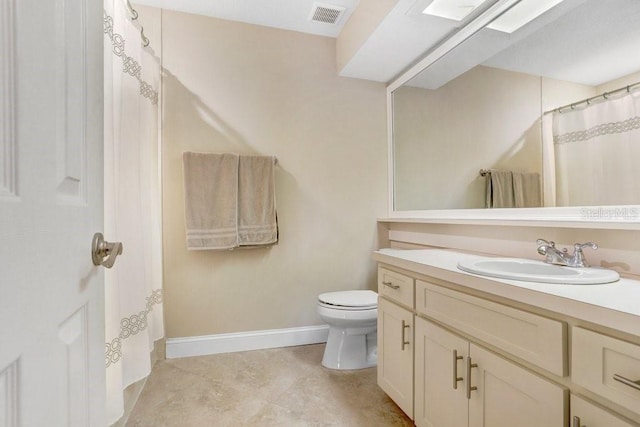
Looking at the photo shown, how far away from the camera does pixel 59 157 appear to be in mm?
537

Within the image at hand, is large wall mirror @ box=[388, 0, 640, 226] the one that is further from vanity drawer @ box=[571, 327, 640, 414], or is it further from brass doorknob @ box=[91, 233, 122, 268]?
brass doorknob @ box=[91, 233, 122, 268]

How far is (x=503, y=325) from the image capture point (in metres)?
0.97

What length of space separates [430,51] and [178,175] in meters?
1.87

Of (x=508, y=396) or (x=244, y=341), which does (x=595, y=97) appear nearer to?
(x=508, y=396)

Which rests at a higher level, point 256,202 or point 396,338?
point 256,202

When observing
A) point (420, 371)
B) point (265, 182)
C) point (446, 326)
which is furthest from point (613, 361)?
point (265, 182)

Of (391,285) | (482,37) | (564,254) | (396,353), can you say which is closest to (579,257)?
(564,254)

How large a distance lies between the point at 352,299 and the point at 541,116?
1.38 metres

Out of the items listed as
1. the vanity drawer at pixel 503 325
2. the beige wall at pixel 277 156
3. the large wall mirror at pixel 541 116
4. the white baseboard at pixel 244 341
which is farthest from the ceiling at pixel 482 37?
the white baseboard at pixel 244 341

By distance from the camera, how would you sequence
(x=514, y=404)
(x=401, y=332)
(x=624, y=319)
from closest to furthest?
(x=624, y=319), (x=514, y=404), (x=401, y=332)

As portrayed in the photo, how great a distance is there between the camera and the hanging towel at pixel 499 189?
1.60 meters

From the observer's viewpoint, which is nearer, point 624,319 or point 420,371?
point 624,319

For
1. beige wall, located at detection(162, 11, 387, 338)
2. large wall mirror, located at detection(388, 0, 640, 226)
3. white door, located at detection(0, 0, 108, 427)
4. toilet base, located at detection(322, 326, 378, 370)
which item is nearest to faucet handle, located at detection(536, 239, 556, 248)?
large wall mirror, located at detection(388, 0, 640, 226)

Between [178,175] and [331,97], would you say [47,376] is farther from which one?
[331,97]
